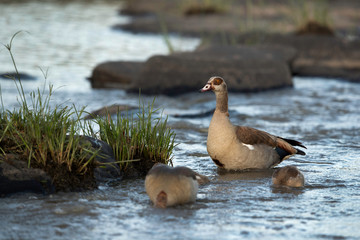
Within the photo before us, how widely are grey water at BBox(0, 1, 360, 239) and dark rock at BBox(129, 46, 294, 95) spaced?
0.40 meters

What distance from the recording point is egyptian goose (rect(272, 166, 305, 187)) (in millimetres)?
6719

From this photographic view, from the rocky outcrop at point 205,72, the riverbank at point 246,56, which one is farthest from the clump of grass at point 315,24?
the rocky outcrop at point 205,72

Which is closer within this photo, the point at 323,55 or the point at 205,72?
the point at 205,72

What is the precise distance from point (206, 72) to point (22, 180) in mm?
8284

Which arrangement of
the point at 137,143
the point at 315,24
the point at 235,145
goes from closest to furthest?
1. the point at 137,143
2. the point at 235,145
3. the point at 315,24

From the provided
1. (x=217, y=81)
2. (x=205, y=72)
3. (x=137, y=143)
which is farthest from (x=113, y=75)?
(x=137, y=143)

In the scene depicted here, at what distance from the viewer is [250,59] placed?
1488cm

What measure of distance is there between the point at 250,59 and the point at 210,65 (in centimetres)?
107

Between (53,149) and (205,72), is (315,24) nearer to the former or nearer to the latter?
(205,72)

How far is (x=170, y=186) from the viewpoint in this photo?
19.2ft

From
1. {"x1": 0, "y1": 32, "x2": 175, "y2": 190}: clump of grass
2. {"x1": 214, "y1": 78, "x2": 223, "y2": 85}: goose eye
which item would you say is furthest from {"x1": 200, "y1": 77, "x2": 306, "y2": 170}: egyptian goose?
{"x1": 0, "y1": 32, "x2": 175, "y2": 190}: clump of grass

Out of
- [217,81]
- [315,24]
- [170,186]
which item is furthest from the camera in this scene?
[315,24]

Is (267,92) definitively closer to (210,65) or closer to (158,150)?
(210,65)

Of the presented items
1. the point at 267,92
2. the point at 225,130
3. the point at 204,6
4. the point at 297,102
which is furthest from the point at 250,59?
the point at 204,6
